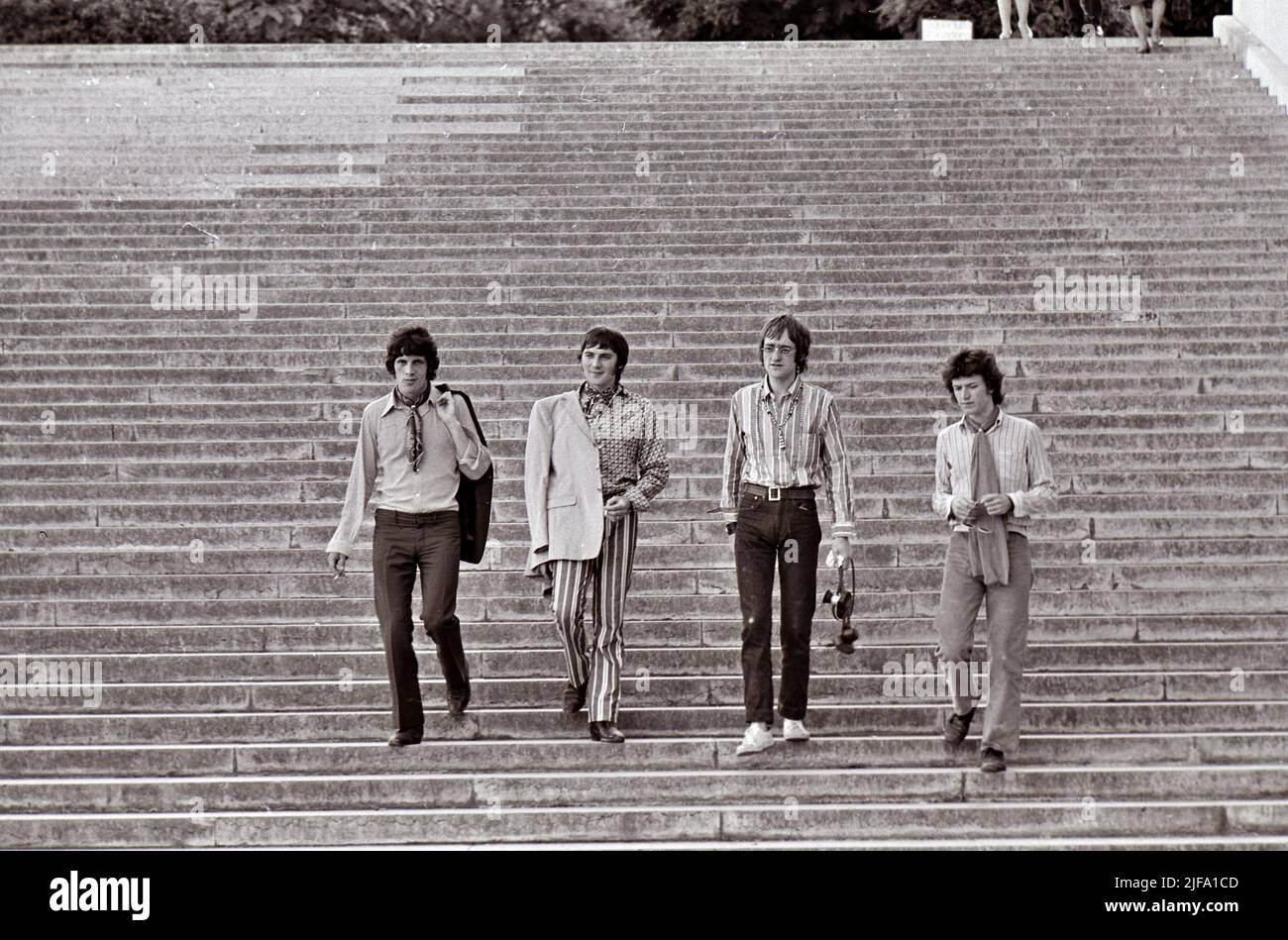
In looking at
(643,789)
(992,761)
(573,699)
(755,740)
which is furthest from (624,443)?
(992,761)

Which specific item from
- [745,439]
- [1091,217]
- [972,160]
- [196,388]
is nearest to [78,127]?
[196,388]

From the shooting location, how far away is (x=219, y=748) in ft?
22.6

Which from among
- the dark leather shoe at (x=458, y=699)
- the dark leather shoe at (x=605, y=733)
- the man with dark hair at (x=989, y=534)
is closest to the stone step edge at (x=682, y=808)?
the man with dark hair at (x=989, y=534)

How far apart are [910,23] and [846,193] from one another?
1257 cm

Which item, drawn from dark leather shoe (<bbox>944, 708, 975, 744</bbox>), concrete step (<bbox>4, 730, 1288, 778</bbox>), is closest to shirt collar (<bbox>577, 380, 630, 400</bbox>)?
concrete step (<bbox>4, 730, 1288, 778</bbox>)

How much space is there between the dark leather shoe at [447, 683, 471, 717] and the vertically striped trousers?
1.49ft

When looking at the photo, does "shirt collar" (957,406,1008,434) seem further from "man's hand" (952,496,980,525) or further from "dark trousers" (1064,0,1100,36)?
"dark trousers" (1064,0,1100,36)

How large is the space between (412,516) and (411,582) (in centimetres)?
28

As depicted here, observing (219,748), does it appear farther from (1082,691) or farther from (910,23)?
(910,23)

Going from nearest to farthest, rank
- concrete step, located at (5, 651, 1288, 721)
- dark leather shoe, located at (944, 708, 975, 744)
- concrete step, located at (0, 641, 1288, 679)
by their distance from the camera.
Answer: dark leather shoe, located at (944, 708, 975, 744) → concrete step, located at (5, 651, 1288, 721) → concrete step, located at (0, 641, 1288, 679)

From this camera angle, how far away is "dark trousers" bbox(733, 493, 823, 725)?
6.70m

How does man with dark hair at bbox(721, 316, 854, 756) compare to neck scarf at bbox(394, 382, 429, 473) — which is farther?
neck scarf at bbox(394, 382, 429, 473)

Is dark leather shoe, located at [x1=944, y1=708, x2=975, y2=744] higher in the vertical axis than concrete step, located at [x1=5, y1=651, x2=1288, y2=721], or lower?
lower

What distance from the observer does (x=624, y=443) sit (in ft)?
23.3
